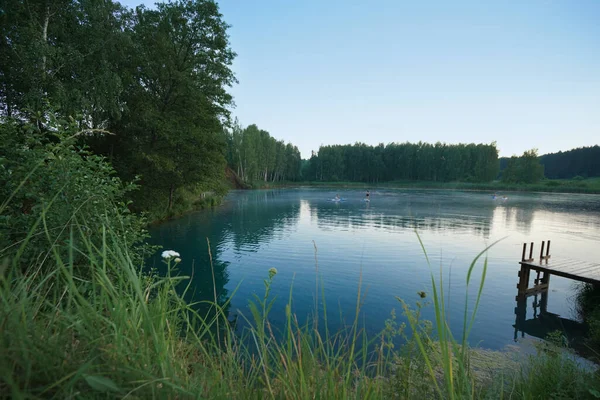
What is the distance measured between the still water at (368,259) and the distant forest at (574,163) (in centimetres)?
11369

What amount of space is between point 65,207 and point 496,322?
1130 centimetres

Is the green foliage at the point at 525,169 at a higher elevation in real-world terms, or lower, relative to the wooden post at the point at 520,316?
higher

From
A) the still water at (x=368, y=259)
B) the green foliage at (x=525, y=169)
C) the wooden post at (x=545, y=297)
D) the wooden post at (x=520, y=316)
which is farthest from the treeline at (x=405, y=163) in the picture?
the wooden post at (x=520, y=316)

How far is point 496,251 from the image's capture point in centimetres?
1777

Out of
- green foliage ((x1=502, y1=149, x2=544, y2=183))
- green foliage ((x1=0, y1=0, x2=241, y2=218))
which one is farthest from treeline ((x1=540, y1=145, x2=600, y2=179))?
green foliage ((x1=0, y1=0, x2=241, y2=218))

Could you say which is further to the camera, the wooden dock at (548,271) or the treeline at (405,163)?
the treeline at (405,163)

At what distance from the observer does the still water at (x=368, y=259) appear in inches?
385

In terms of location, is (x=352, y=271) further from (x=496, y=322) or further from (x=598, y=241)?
(x=598, y=241)

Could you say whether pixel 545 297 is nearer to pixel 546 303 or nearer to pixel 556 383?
pixel 546 303

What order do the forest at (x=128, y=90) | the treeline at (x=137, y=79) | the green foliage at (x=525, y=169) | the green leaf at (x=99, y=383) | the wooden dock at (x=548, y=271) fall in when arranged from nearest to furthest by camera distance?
the green leaf at (x=99, y=383) → the wooden dock at (x=548, y=271) → the forest at (x=128, y=90) → the treeline at (x=137, y=79) → the green foliage at (x=525, y=169)

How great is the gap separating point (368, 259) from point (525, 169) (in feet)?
341

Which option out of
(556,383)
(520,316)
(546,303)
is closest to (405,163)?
(546,303)

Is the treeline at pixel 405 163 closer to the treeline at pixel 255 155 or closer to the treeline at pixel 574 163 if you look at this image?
the treeline at pixel 255 155

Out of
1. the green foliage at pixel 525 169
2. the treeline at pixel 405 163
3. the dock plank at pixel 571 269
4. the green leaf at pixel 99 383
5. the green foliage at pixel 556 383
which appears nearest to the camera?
the green leaf at pixel 99 383
